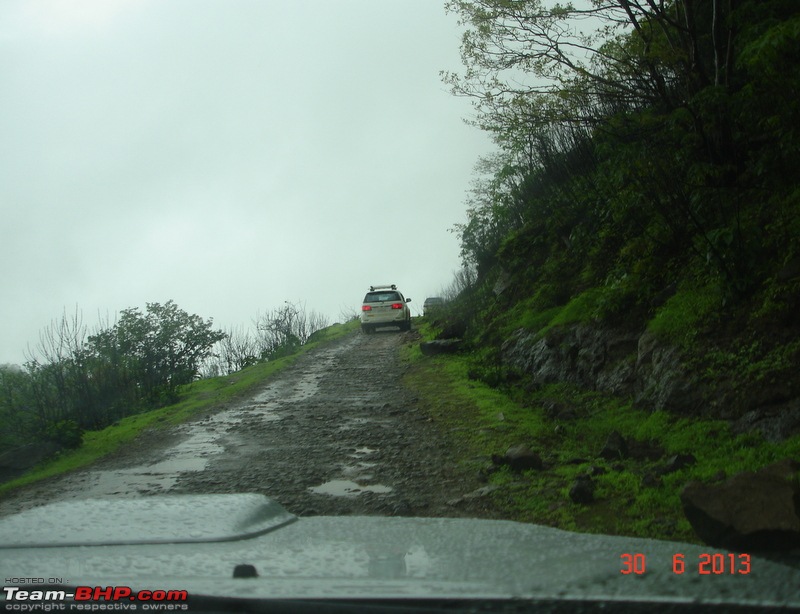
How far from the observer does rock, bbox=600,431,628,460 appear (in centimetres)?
699

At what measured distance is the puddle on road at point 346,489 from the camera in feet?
21.9

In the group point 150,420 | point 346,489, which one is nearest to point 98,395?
point 150,420

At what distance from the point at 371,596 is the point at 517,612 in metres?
0.44

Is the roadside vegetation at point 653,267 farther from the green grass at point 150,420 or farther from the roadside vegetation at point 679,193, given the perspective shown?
the green grass at point 150,420

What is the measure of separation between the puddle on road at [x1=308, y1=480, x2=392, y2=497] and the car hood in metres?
3.22

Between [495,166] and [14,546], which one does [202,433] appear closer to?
[14,546]

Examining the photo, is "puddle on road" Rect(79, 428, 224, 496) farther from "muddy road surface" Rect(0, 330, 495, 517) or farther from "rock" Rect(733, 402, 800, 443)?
"rock" Rect(733, 402, 800, 443)

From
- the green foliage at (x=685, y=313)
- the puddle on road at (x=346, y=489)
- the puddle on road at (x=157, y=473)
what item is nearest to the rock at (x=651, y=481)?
the puddle on road at (x=346, y=489)

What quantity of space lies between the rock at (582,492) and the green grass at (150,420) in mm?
6601

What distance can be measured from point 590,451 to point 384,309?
70.9 ft

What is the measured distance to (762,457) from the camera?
5.87 metres

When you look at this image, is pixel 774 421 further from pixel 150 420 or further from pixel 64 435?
pixel 150 420

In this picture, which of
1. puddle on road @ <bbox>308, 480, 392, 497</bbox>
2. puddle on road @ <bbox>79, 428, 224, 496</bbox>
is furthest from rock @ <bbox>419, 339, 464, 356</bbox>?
puddle on road @ <bbox>308, 480, 392, 497</bbox>

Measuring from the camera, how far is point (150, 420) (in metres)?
12.9
